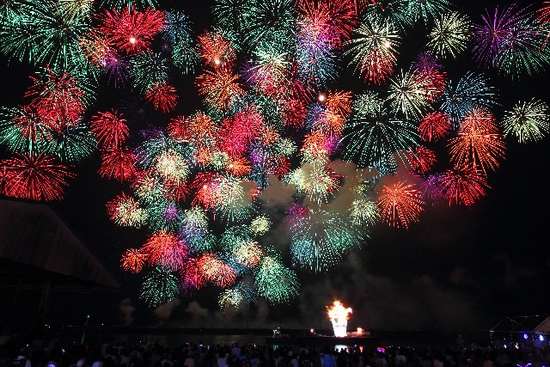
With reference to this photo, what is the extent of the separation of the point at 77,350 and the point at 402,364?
12114mm

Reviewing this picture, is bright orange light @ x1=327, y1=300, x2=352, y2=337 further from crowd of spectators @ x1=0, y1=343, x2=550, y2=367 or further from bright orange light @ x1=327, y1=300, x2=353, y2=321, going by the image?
crowd of spectators @ x1=0, y1=343, x2=550, y2=367

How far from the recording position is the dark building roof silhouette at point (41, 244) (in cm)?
1272

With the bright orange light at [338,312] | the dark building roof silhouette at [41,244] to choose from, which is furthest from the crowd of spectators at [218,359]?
the bright orange light at [338,312]

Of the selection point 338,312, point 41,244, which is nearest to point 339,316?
point 338,312

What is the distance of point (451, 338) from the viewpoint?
71.2 metres

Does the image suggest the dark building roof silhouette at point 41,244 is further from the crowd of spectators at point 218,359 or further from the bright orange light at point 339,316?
the bright orange light at point 339,316

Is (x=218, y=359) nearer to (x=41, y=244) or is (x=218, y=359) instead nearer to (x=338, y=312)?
(x=41, y=244)

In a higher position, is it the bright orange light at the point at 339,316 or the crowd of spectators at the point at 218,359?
the bright orange light at the point at 339,316

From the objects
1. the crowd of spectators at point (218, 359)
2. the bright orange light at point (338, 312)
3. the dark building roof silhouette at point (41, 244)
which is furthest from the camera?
the bright orange light at point (338, 312)

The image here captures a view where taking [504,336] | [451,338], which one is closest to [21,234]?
[504,336]

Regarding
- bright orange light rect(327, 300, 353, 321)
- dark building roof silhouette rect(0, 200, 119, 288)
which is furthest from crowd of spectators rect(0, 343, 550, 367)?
bright orange light rect(327, 300, 353, 321)

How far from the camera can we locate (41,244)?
14.0 meters

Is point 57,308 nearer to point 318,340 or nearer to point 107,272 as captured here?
point 318,340

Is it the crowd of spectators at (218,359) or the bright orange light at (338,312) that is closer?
the crowd of spectators at (218,359)
